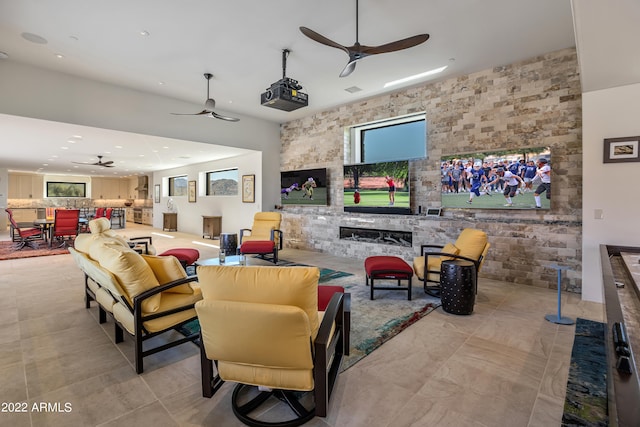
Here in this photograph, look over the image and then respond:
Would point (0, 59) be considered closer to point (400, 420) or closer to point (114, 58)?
point (114, 58)

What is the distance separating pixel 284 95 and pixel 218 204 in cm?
666

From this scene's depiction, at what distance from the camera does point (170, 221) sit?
12391 millimetres

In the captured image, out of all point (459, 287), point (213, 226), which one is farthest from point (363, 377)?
point (213, 226)

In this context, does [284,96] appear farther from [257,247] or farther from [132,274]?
[132,274]

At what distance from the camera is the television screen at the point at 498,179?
176 inches

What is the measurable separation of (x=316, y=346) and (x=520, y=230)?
436cm

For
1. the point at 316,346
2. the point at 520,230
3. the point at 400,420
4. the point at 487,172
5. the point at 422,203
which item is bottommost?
the point at 400,420

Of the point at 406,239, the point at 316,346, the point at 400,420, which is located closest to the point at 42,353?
the point at 316,346

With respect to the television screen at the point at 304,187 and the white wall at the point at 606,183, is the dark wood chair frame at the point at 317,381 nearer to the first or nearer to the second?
the white wall at the point at 606,183

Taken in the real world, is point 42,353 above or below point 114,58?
below

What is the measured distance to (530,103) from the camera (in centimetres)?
460

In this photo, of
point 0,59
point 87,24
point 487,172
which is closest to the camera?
point 87,24

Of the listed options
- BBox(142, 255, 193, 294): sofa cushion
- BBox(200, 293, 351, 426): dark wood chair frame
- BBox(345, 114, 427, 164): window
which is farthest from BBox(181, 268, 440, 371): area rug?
BBox(345, 114, 427, 164): window

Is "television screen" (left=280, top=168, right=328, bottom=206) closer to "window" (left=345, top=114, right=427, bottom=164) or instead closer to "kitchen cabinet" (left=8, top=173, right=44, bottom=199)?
"window" (left=345, top=114, right=427, bottom=164)
